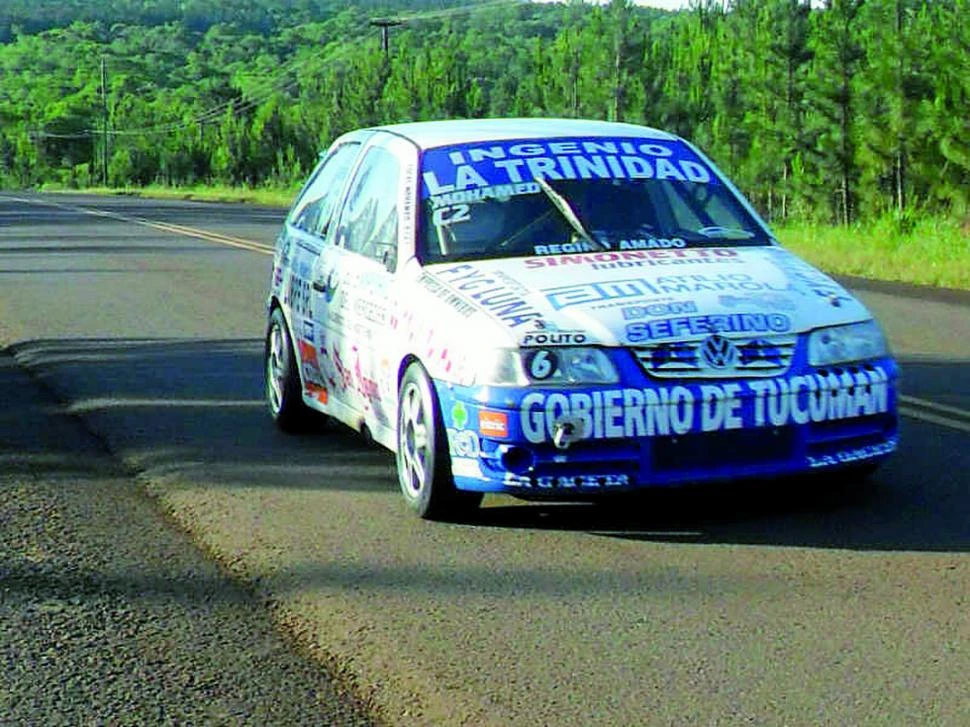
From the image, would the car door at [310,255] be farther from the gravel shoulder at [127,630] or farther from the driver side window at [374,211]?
the gravel shoulder at [127,630]

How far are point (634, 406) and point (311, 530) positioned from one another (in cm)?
138

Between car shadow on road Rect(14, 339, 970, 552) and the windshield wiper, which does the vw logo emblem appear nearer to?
car shadow on road Rect(14, 339, 970, 552)

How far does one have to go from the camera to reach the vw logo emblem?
628cm

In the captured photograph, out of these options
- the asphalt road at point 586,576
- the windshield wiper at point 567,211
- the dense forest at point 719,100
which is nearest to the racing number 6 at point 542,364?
the asphalt road at point 586,576

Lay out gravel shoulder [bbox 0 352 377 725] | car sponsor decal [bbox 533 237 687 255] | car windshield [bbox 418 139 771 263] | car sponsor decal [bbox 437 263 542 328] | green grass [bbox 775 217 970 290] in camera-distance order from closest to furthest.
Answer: gravel shoulder [bbox 0 352 377 725]
car sponsor decal [bbox 437 263 542 328]
car sponsor decal [bbox 533 237 687 255]
car windshield [bbox 418 139 771 263]
green grass [bbox 775 217 970 290]

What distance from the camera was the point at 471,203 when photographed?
743 cm

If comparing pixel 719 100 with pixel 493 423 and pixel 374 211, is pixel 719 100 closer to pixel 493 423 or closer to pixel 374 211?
pixel 374 211

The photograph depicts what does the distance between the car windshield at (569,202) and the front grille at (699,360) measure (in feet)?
3.39

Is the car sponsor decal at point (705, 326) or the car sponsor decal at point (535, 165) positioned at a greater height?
the car sponsor decal at point (535, 165)

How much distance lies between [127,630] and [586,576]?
153 cm

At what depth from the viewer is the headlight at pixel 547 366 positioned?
624 cm

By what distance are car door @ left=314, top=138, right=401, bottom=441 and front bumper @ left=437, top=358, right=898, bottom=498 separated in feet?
2.65

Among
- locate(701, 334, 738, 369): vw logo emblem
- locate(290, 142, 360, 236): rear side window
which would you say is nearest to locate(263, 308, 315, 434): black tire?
locate(290, 142, 360, 236): rear side window

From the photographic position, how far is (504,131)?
799cm
